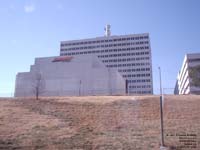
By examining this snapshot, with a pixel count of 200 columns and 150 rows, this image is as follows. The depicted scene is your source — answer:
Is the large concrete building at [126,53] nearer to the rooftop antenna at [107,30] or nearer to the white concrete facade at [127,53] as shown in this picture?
the white concrete facade at [127,53]

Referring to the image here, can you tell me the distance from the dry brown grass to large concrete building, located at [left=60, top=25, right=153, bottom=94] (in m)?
98.2

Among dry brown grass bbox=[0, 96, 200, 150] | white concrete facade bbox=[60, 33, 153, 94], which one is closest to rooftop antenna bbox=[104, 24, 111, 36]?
white concrete facade bbox=[60, 33, 153, 94]

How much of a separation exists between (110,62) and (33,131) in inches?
4597

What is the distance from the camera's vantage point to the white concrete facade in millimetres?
137875

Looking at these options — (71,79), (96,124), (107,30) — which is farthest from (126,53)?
(96,124)

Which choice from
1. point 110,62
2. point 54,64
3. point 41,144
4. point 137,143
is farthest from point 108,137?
point 110,62

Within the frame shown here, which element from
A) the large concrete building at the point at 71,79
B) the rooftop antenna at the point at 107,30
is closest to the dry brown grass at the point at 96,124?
the large concrete building at the point at 71,79

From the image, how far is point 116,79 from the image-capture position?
235 feet

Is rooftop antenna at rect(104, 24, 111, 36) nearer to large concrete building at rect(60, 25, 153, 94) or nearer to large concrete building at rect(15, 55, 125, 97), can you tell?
large concrete building at rect(60, 25, 153, 94)

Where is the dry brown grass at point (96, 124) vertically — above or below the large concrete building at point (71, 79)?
below

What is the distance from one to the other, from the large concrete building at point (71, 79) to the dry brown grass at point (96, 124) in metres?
30.6

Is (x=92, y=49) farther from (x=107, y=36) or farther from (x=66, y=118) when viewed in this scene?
(x=66, y=118)

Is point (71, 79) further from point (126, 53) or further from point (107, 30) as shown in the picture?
point (107, 30)

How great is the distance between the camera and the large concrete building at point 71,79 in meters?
70.1
